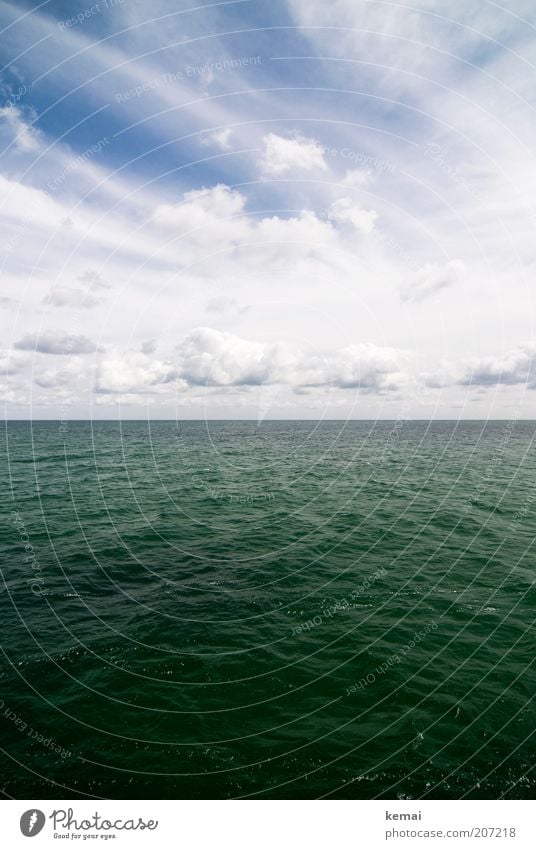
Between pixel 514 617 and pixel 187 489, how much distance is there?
2970cm

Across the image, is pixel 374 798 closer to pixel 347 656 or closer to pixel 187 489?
pixel 347 656

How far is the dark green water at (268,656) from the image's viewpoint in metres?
9.19

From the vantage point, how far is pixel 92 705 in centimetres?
1103

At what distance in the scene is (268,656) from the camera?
13242mm

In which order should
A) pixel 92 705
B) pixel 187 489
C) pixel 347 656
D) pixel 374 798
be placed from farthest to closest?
pixel 187 489, pixel 347 656, pixel 92 705, pixel 374 798

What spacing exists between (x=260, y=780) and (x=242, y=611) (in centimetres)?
708

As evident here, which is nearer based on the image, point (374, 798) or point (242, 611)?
point (374, 798)

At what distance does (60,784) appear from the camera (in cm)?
873

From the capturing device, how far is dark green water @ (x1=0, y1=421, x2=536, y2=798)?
9188mm

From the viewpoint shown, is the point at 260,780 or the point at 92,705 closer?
the point at 260,780

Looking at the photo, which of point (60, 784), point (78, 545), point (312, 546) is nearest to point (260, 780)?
point (60, 784)
